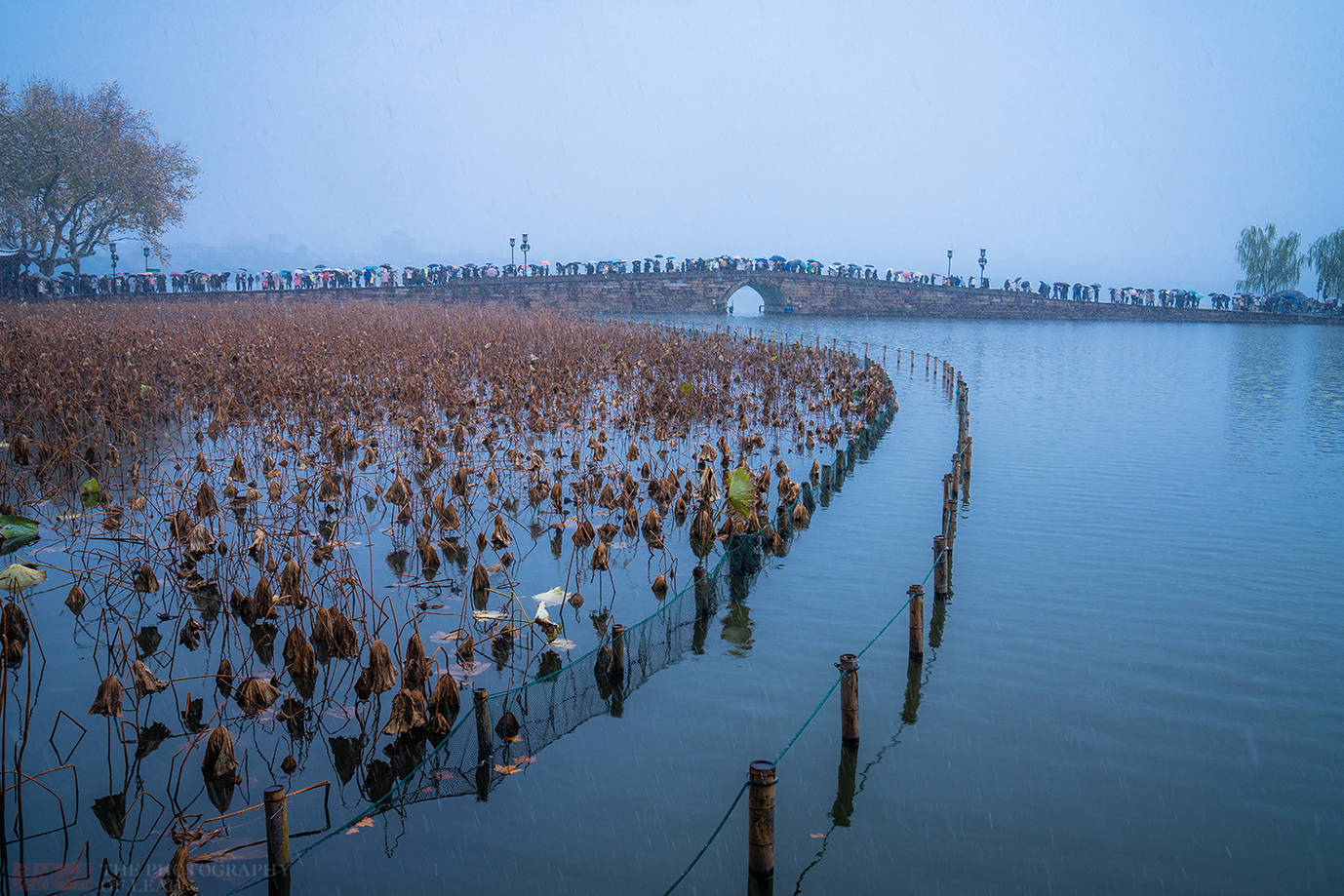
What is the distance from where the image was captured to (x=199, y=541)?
6.68 m

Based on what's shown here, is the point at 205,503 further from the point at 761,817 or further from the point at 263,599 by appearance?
the point at 761,817

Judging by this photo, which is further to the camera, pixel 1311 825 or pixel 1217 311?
pixel 1217 311

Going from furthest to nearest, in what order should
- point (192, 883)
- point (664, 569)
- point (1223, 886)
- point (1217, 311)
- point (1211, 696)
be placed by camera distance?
point (1217, 311)
point (664, 569)
point (1211, 696)
point (1223, 886)
point (192, 883)

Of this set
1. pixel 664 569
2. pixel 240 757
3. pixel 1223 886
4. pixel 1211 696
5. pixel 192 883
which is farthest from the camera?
pixel 664 569

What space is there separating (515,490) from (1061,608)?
239 inches

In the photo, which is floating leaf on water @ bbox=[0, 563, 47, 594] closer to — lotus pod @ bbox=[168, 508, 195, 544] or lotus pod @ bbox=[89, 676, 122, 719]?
lotus pod @ bbox=[89, 676, 122, 719]

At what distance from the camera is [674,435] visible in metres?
14.1

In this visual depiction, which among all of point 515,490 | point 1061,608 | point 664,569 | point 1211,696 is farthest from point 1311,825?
point 515,490

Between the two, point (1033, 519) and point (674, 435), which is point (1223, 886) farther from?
point (674, 435)

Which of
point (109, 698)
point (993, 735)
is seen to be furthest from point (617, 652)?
point (109, 698)

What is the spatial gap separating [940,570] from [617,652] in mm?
3122

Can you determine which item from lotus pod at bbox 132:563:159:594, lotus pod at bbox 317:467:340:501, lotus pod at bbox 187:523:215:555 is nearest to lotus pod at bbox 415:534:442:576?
lotus pod at bbox 187:523:215:555

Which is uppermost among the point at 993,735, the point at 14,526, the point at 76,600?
the point at 14,526

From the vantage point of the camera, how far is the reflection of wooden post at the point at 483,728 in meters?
4.83
